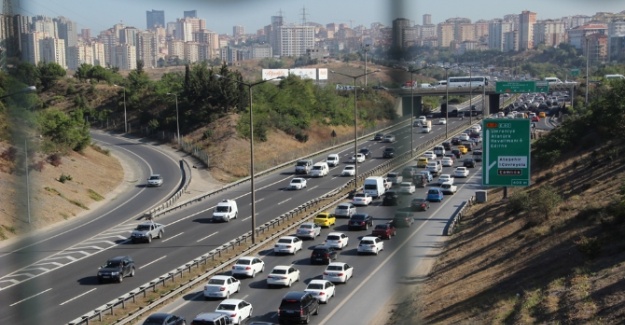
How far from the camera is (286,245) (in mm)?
16688

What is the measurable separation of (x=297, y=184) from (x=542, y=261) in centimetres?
1397

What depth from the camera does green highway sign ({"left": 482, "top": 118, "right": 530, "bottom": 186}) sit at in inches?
622

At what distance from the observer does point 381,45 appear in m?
2.12

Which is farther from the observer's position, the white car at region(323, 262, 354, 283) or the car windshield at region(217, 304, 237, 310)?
the white car at region(323, 262, 354, 283)

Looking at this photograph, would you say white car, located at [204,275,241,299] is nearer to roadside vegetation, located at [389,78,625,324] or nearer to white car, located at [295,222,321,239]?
roadside vegetation, located at [389,78,625,324]

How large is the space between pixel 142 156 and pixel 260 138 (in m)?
4.67

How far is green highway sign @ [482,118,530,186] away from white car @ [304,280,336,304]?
4.43m

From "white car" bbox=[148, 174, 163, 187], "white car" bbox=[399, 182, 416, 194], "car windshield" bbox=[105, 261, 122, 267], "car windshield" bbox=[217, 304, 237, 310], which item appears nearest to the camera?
"white car" bbox=[399, 182, 416, 194]

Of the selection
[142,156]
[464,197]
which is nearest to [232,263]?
[464,197]

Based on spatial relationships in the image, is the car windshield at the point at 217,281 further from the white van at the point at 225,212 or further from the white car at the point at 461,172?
the white car at the point at 461,172

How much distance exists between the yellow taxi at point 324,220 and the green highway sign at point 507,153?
4745 mm

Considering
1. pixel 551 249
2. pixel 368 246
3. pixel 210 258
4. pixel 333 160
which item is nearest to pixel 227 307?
pixel 210 258

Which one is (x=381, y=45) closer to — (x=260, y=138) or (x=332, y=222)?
(x=332, y=222)

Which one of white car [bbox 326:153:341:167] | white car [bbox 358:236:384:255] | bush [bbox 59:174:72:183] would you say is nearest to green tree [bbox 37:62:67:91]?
white car [bbox 358:236:384:255]
